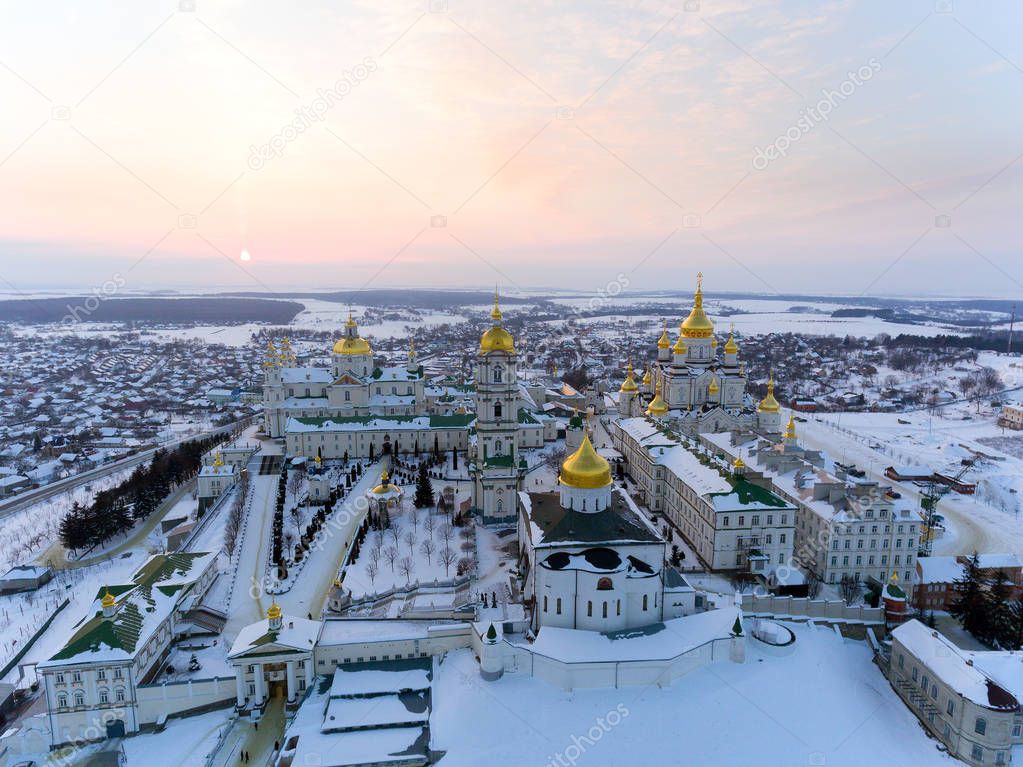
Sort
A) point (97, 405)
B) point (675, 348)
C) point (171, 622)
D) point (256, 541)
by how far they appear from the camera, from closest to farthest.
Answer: point (171, 622)
point (256, 541)
point (675, 348)
point (97, 405)

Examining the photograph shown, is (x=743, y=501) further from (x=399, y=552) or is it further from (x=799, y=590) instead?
(x=399, y=552)

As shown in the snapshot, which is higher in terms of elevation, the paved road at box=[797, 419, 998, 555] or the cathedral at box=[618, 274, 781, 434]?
the cathedral at box=[618, 274, 781, 434]

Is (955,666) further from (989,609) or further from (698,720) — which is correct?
(698,720)

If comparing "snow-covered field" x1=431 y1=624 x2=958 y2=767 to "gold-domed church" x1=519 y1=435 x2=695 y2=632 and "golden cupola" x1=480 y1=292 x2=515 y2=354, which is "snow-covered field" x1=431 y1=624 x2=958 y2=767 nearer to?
"gold-domed church" x1=519 y1=435 x2=695 y2=632

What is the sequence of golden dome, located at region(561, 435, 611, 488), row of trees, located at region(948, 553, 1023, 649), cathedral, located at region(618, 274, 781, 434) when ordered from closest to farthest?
row of trees, located at region(948, 553, 1023, 649)
golden dome, located at region(561, 435, 611, 488)
cathedral, located at region(618, 274, 781, 434)

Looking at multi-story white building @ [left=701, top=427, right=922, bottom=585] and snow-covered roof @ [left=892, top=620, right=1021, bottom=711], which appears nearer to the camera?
snow-covered roof @ [left=892, top=620, right=1021, bottom=711]

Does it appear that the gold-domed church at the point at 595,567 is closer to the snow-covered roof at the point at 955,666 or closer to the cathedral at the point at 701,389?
the snow-covered roof at the point at 955,666

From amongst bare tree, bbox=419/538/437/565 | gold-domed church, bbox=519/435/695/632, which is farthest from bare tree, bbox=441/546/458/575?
gold-domed church, bbox=519/435/695/632

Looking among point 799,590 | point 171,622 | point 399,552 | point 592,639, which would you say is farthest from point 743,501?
point 171,622
